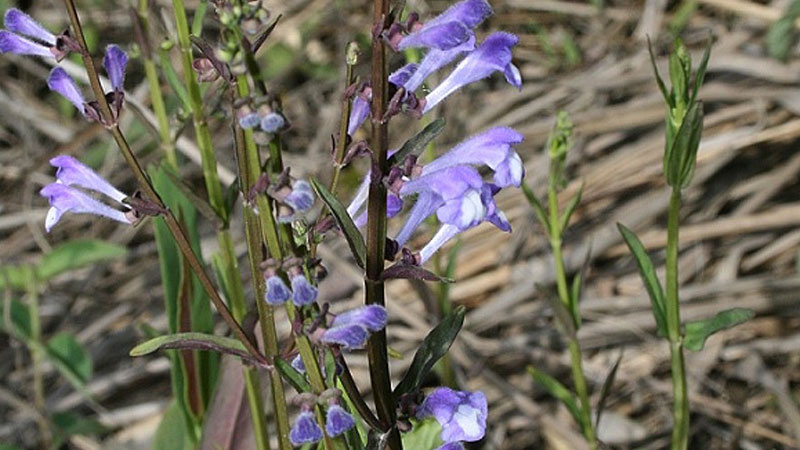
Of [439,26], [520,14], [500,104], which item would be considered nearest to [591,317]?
[500,104]

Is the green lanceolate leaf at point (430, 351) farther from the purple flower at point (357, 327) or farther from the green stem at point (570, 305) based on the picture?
the green stem at point (570, 305)

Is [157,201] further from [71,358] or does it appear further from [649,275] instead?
[71,358]

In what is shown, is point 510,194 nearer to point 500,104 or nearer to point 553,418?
point 500,104

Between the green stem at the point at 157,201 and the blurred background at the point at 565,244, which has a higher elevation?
the green stem at the point at 157,201

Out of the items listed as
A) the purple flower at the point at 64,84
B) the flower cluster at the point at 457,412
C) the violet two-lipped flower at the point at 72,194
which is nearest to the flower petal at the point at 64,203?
the violet two-lipped flower at the point at 72,194

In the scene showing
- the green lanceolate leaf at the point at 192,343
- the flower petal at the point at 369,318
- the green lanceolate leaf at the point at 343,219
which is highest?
the green lanceolate leaf at the point at 343,219

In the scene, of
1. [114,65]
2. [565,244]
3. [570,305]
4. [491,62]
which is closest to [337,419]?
[491,62]
